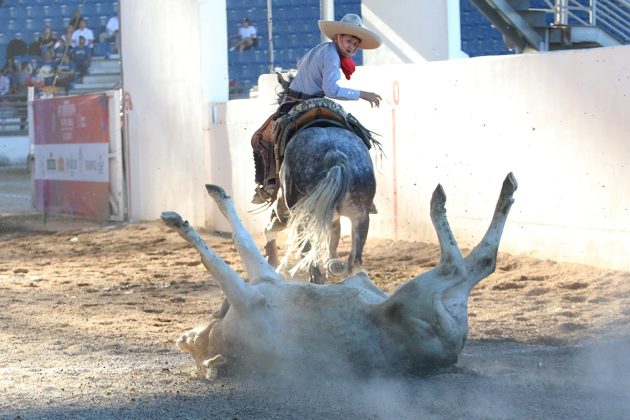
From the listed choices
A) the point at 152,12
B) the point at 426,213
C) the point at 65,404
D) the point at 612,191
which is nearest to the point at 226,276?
the point at 65,404

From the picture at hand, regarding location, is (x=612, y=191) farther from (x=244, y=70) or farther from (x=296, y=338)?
(x=244, y=70)

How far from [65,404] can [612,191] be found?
220 inches

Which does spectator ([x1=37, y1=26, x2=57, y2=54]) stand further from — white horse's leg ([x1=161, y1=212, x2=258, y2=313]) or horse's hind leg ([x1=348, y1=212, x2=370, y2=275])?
white horse's leg ([x1=161, y1=212, x2=258, y2=313])

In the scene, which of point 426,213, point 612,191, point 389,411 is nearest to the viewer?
point 389,411

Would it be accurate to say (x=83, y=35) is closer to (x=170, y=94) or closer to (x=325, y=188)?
(x=170, y=94)

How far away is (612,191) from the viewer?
9609 mm

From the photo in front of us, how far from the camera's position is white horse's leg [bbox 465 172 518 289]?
19.0ft

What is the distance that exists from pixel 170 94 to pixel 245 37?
1405 cm

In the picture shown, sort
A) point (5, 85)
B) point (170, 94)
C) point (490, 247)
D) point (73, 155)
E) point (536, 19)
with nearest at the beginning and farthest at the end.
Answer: point (490, 247), point (170, 94), point (536, 19), point (73, 155), point (5, 85)

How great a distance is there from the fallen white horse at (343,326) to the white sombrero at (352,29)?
318 centimetres

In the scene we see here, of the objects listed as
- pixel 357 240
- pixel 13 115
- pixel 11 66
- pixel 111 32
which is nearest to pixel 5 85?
pixel 11 66

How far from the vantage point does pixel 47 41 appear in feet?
102

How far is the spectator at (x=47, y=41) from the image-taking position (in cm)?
3095

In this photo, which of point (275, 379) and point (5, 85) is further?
point (5, 85)
